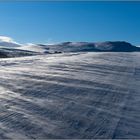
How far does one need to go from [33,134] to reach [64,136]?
0.35 m

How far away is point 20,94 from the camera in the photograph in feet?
15.3

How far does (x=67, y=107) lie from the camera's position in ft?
13.5

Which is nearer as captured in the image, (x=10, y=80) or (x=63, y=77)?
(x=10, y=80)

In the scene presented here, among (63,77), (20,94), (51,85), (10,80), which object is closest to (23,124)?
(20,94)

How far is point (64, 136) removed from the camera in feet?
10.4

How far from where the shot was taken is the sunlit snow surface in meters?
3.32

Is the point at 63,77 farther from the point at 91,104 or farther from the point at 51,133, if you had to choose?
the point at 51,133

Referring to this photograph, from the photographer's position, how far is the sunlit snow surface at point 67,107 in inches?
131

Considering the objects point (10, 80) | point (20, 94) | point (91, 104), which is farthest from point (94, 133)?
point (10, 80)

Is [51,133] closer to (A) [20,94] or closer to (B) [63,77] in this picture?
(A) [20,94]

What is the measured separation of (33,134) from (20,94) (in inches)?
62.1

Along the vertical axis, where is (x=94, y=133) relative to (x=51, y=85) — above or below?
below

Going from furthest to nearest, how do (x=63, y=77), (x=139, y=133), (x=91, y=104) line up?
(x=63, y=77) < (x=91, y=104) < (x=139, y=133)

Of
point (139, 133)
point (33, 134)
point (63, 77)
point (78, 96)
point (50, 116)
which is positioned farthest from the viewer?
point (63, 77)
